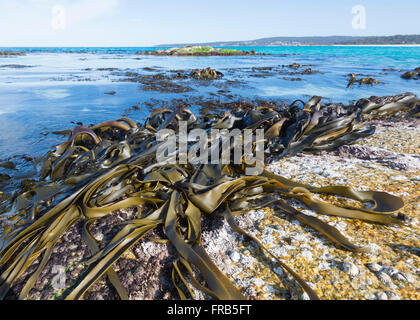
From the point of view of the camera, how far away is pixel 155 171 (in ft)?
5.00

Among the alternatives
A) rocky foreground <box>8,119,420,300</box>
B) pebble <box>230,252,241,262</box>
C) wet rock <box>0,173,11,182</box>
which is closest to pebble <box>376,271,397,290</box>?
rocky foreground <box>8,119,420,300</box>

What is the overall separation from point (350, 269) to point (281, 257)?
0.25 meters

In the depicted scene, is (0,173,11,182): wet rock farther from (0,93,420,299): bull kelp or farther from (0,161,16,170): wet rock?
(0,161,16,170): wet rock

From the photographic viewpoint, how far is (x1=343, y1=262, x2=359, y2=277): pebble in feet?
2.84

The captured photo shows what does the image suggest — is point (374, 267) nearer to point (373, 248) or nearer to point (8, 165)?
point (373, 248)

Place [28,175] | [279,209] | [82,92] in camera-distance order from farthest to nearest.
→ [82,92] → [28,175] → [279,209]

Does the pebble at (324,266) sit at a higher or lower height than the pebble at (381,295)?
lower

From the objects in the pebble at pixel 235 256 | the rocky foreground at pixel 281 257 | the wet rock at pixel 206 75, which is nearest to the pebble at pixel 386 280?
the rocky foreground at pixel 281 257

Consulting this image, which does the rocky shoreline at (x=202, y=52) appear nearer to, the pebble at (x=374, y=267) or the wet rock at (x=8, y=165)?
the wet rock at (x=8, y=165)

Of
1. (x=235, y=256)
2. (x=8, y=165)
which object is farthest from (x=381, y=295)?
(x=8, y=165)

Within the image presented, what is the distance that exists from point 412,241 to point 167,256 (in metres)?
1.04

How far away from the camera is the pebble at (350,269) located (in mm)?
866
